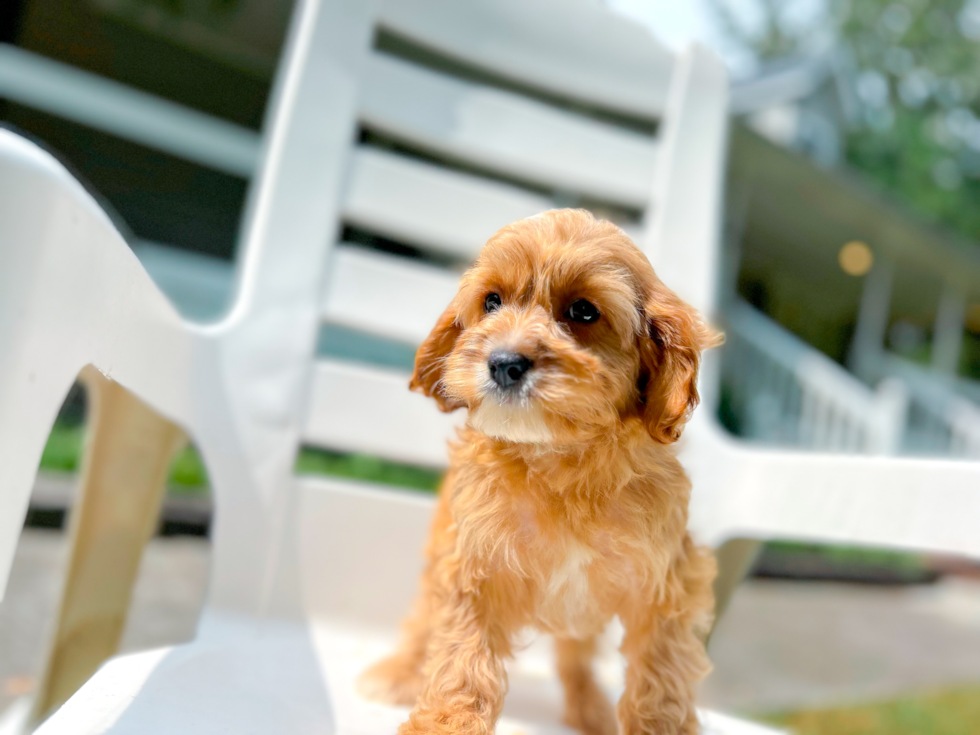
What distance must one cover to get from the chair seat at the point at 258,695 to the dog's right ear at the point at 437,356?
22.0 inches

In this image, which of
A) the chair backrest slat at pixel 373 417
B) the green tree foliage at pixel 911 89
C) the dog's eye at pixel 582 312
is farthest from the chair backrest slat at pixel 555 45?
the green tree foliage at pixel 911 89

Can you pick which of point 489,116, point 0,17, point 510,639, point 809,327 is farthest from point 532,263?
point 809,327

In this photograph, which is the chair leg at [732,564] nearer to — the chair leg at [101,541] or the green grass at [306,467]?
the chair leg at [101,541]

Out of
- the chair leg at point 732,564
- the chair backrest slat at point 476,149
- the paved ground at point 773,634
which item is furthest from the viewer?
the paved ground at point 773,634

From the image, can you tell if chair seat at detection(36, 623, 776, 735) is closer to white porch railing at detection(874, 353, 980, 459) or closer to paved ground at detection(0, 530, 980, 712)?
paved ground at detection(0, 530, 980, 712)

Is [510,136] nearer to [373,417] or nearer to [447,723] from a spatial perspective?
[373,417]

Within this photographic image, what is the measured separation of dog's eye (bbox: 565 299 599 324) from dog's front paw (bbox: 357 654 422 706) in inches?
30.6

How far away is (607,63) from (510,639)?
188cm

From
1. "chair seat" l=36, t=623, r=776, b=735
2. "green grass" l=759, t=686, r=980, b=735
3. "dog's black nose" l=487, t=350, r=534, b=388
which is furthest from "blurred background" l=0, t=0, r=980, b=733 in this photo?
"dog's black nose" l=487, t=350, r=534, b=388

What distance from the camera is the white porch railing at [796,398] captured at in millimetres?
7418

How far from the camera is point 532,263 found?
3.80 ft

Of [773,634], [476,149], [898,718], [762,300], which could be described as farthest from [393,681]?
[762,300]

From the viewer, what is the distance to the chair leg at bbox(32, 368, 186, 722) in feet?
5.76

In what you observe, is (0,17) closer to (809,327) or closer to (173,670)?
(173,670)
